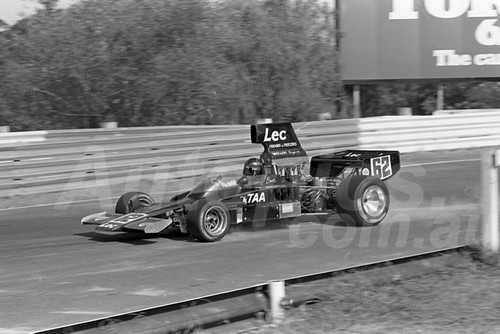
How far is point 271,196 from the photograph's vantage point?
8.56 m

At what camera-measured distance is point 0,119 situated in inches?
679

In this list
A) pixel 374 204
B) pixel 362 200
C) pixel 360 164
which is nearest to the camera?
pixel 362 200

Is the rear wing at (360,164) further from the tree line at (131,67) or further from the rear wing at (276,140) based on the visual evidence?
the tree line at (131,67)

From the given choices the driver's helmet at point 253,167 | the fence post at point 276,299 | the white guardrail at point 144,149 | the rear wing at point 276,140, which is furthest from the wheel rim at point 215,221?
the white guardrail at point 144,149

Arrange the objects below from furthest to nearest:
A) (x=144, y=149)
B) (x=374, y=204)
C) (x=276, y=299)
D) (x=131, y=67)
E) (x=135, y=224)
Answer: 1. (x=131, y=67)
2. (x=144, y=149)
3. (x=374, y=204)
4. (x=135, y=224)
5. (x=276, y=299)

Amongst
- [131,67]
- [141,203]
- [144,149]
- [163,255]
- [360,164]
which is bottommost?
[163,255]

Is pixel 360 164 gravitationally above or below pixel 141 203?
above

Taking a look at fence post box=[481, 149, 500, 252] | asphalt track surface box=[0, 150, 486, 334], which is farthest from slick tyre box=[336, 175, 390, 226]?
fence post box=[481, 149, 500, 252]

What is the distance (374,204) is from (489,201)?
200 cm

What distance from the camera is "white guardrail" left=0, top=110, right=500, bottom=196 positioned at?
37.3 feet

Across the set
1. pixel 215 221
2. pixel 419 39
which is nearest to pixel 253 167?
pixel 215 221

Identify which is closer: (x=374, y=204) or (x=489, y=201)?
(x=489, y=201)

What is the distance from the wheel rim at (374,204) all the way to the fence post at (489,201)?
1.84 metres

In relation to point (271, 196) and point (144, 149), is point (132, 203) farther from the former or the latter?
point (144, 149)
